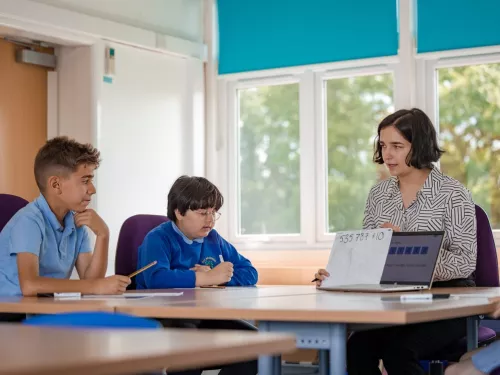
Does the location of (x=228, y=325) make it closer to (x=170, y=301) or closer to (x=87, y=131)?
(x=170, y=301)

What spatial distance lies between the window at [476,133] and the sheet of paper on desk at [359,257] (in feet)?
8.02

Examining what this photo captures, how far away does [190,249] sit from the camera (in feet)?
11.8

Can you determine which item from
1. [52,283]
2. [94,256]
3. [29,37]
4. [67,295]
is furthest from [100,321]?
[29,37]

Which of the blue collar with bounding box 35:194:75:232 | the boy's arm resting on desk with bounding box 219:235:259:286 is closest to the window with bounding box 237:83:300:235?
the boy's arm resting on desk with bounding box 219:235:259:286

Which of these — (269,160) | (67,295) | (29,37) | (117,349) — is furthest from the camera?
(269,160)

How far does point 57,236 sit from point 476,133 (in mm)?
3031

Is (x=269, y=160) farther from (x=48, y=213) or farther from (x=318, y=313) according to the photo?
(x=318, y=313)

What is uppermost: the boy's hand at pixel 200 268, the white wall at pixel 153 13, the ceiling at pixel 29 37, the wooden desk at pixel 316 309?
the white wall at pixel 153 13

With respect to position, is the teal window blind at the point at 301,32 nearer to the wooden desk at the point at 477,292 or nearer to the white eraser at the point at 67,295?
the wooden desk at the point at 477,292

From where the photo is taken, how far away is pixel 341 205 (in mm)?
5945

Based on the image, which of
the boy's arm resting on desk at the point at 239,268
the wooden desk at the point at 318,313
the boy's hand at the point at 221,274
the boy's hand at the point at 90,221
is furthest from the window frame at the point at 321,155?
the wooden desk at the point at 318,313

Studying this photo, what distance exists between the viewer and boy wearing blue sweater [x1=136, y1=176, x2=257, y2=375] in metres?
3.36

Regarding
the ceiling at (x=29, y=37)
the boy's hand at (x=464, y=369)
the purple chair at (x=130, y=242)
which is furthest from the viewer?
the ceiling at (x=29, y=37)

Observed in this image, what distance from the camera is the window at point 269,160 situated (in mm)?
6141
